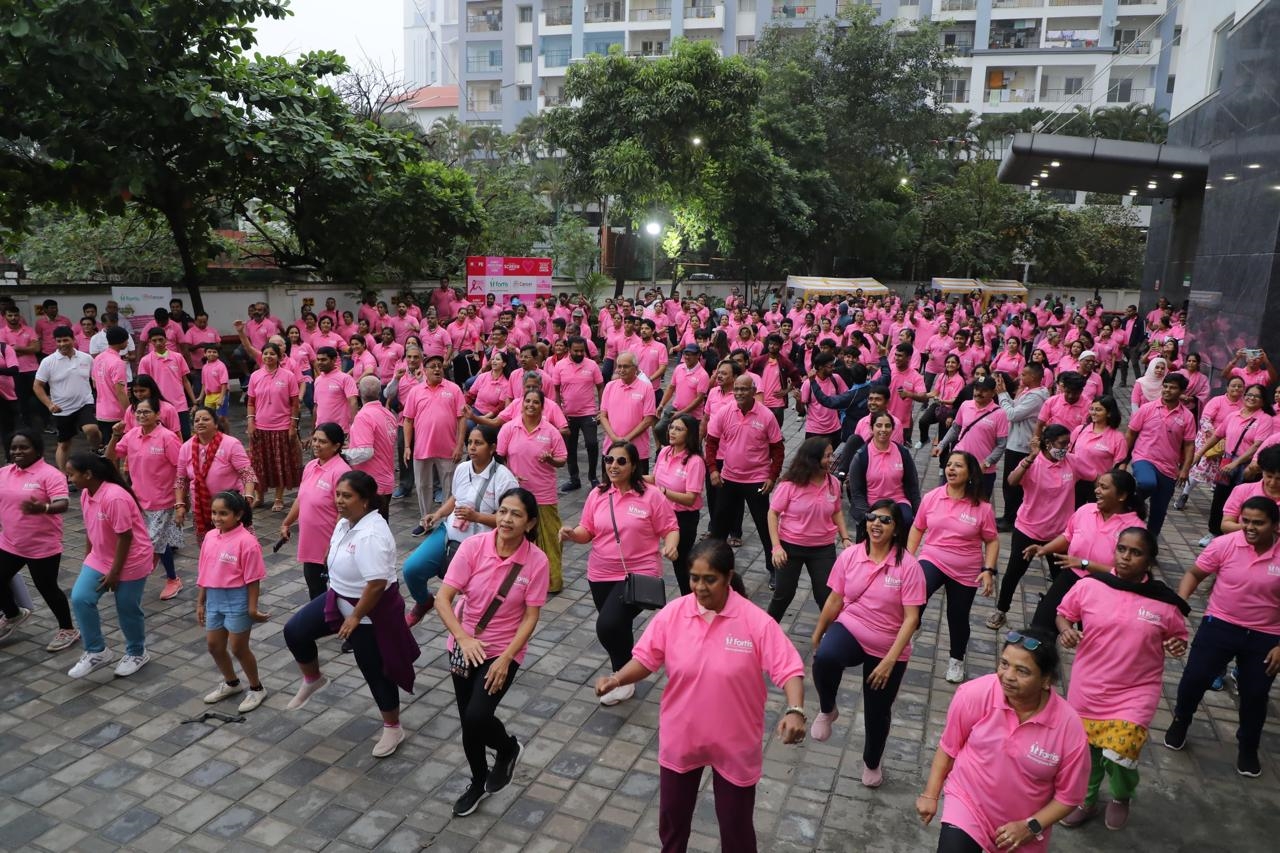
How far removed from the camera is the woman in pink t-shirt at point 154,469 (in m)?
6.62

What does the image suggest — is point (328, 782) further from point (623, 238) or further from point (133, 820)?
point (623, 238)

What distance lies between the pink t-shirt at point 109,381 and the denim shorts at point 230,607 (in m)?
5.17

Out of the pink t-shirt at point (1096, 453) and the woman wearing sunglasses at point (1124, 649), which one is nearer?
the woman wearing sunglasses at point (1124, 649)

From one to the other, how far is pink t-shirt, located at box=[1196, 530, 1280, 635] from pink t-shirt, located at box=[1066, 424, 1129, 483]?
Result: 2036 mm

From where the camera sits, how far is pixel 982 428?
25.3 ft

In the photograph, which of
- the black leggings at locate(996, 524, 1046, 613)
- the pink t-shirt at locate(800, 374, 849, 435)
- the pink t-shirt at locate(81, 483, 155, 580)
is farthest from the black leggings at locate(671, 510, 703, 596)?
the pink t-shirt at locate(81, 483, 155, 580)

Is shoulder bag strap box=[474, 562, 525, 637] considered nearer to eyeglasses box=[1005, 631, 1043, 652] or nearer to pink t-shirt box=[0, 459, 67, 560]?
eyeglasses box=[1005, 631, 1043, 652]

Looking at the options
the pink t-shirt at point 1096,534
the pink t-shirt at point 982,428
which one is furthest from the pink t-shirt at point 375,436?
the pink t-shirt at point 1096,534

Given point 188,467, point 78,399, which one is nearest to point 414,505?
point 188,467

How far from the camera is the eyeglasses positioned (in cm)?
312

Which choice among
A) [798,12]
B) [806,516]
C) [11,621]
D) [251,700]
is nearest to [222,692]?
[251,700]

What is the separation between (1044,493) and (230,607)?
5.23m

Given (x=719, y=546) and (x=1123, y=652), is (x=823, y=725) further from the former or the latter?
(x=719, y=546)

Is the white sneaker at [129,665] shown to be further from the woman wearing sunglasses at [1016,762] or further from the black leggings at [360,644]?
the woman wearing sunglasses at [1016,762]
